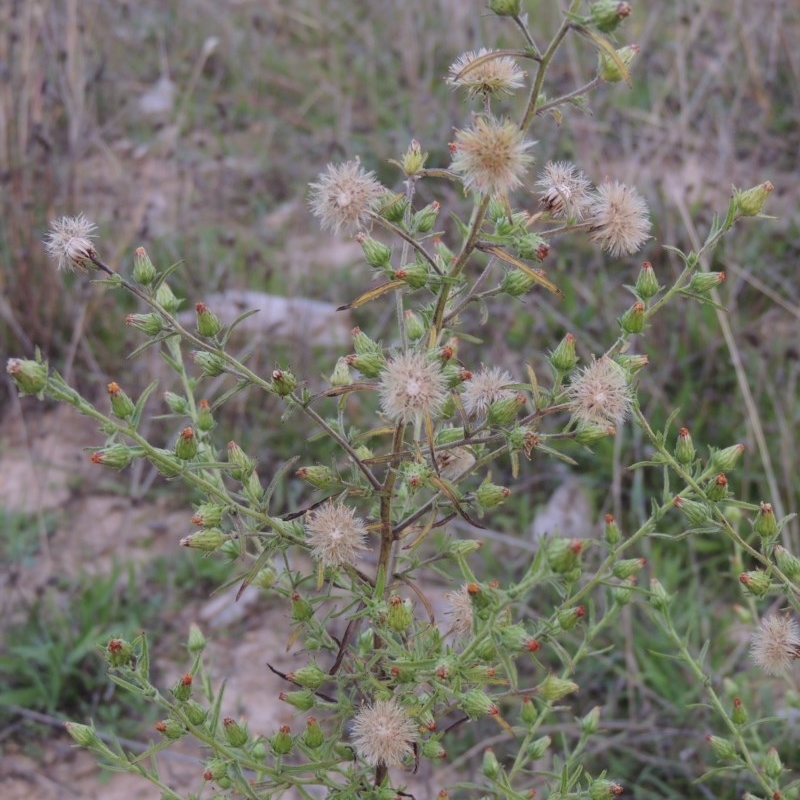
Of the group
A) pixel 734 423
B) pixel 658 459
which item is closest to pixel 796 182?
pixel 734 423

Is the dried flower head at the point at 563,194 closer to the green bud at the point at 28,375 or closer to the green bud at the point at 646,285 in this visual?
the green bud at the point at 646,285

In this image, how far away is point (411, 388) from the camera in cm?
113

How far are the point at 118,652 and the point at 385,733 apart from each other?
36cm

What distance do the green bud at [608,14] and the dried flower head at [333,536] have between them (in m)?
0.65

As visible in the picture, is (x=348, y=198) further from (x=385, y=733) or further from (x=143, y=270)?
(x=385, y=733)

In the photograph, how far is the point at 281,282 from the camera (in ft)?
13.0

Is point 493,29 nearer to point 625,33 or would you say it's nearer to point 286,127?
point 625,33

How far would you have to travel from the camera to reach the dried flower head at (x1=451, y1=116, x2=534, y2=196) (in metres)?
1.07

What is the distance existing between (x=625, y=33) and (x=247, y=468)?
426 centimetres

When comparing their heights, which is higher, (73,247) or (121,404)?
(73,247)

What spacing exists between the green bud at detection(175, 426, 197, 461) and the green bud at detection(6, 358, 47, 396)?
172 millimetres

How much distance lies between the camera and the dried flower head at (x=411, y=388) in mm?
1130

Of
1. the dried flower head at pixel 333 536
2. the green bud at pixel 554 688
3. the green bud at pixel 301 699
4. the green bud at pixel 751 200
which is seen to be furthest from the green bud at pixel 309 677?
the green bud at pixel 751 200

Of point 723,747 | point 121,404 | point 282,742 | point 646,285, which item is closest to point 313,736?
point 282,742
